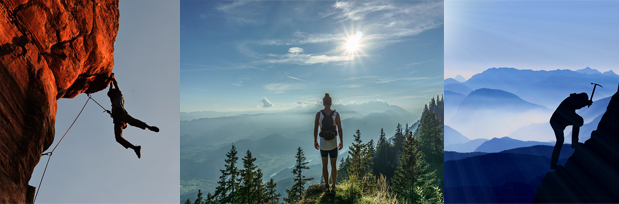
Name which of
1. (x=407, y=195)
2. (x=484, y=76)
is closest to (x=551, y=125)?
(x=484, y=76)

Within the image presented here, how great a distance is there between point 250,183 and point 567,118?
927 cm

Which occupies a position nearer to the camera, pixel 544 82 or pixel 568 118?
pixel 568 118

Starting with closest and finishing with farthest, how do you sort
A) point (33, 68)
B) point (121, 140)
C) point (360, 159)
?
1. point (33, 68)
2. point (121, 140)
3. point (360, 159)

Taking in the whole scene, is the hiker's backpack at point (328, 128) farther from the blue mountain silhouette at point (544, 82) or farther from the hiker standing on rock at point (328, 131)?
the blue mountain silhouette at point (544, 82)

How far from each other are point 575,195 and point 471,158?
2.52m

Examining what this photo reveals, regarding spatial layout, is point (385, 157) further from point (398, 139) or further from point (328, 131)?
point (328, 131)

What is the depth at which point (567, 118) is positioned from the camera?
5082 mm

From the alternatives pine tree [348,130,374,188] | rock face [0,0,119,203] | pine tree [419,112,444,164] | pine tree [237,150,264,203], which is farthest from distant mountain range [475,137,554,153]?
pine tree [419,112,444,164]

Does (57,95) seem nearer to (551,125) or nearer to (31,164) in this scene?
(31,164)

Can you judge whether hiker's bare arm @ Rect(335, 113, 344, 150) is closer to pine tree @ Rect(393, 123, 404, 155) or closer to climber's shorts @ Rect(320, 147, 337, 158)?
climber's shorts @ Rect(320, 147, 337, 158)

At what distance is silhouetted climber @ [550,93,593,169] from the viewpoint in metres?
4.90

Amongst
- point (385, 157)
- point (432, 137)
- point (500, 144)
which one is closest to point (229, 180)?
point (500, 144)

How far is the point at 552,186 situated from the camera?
16.3 feet

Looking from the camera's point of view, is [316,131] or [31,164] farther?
[316,131]
